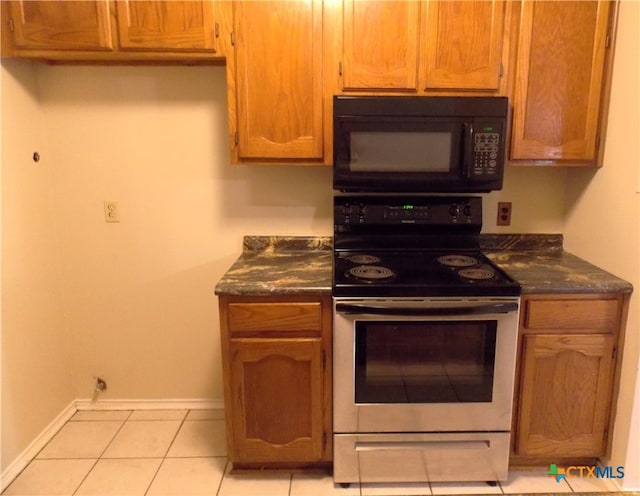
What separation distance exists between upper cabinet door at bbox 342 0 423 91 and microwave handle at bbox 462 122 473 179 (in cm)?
26

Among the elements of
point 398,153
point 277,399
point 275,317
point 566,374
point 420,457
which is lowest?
point 420,457

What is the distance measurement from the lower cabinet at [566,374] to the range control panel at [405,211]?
53 cm

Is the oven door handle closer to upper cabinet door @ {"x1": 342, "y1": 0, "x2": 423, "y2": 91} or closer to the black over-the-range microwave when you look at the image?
the black over-the-range microwave

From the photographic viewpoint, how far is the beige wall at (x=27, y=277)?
1981 mm

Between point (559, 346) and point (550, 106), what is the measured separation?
3.18 ft

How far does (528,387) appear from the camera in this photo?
1.89 meters

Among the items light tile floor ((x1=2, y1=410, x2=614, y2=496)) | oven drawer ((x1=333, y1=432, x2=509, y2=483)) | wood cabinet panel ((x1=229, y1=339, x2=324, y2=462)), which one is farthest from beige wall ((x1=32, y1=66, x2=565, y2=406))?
oven drawer ((x1=333, y1=432, x2=509, y2=483))

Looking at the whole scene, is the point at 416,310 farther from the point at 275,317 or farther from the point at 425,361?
the point at 275,317

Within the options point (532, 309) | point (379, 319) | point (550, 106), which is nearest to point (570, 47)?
point (550, 106)

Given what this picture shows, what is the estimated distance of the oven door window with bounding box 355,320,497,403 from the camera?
1814mm

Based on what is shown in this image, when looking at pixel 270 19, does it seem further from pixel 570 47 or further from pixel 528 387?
pixel 528 387

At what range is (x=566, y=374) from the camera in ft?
6.20

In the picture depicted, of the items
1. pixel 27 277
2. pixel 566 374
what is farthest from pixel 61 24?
pixel 566 374

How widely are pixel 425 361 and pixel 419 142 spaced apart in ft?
2.87
